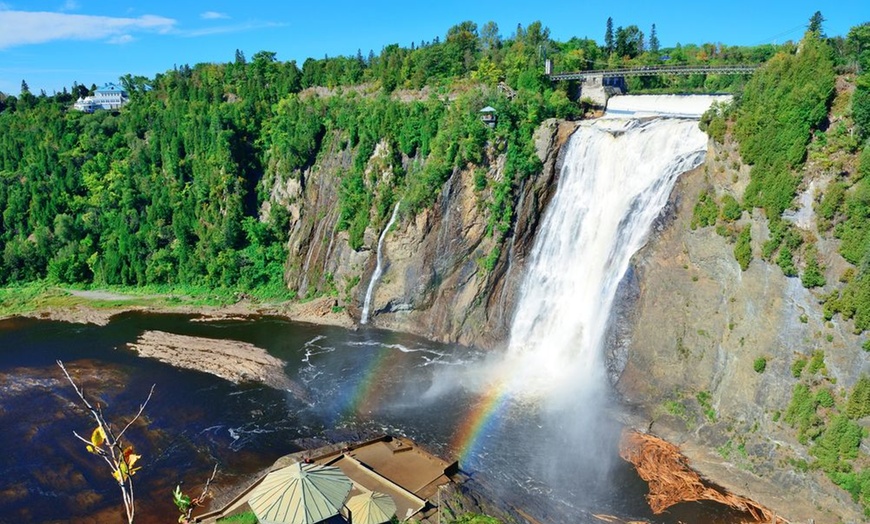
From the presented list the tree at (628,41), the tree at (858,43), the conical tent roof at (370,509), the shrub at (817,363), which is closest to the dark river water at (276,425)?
the shrub at (817,363)

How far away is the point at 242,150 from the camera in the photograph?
7150 cm

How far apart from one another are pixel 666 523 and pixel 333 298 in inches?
1452

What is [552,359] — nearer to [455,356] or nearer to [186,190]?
[455,356]

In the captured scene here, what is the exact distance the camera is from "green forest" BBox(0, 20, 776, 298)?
58781 mm

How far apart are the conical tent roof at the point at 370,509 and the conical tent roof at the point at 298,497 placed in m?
1.50

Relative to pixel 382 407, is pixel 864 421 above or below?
above

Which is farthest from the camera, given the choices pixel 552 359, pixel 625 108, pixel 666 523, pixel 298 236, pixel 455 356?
pixel 298 236

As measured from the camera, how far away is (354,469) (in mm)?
30438

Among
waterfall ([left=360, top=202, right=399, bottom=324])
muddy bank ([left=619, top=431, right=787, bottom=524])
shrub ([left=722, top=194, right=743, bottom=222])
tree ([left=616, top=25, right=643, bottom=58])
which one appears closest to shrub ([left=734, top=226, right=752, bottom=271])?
shrub ([left=722, top=194, right=743, bottom=222])

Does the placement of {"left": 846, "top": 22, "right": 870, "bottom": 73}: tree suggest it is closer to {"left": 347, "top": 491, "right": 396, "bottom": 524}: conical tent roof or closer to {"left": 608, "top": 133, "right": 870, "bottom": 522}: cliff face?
{"left": 608, "top": 133, "right": 870, "bottom": 522}: cliff face

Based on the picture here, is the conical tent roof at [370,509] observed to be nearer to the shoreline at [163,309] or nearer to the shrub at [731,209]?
the shrub at [731,209]

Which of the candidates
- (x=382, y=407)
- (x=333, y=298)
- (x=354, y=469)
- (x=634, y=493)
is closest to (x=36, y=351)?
(x=333, y=298)

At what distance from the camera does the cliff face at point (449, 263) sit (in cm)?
4831

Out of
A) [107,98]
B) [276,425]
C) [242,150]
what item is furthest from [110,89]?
[276,425]
